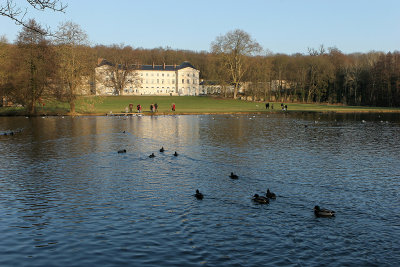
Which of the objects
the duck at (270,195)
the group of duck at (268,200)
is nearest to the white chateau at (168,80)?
the group of duck at (268,200)

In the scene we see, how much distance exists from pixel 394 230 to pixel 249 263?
554 cm

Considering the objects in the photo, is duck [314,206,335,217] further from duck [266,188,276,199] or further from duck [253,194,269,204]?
duck [266,188,276,199]

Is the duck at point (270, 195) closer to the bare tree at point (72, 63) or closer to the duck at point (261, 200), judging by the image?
the duck at point (261, 200)

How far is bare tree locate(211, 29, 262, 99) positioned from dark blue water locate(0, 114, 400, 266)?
77.5m

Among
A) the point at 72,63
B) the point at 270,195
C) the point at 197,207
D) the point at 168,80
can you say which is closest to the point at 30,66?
the point at 72,63

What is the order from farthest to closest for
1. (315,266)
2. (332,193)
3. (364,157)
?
(364,157), (332,193), (315,266)

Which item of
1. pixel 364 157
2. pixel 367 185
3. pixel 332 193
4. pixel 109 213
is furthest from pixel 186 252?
pixel 364 157

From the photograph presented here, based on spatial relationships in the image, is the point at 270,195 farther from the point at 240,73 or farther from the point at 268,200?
the point at 240,73

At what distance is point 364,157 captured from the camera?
25375 mm

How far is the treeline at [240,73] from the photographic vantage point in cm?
5947

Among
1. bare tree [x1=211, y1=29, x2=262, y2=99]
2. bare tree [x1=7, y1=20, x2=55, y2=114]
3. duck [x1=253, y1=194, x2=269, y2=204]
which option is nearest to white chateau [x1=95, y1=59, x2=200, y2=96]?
bare tree [x1=211, y1=29, x2=262, y2=99]

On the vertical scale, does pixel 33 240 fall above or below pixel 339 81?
below

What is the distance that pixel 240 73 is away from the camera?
4173 inches

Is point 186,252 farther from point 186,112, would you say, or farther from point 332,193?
point 186,112
